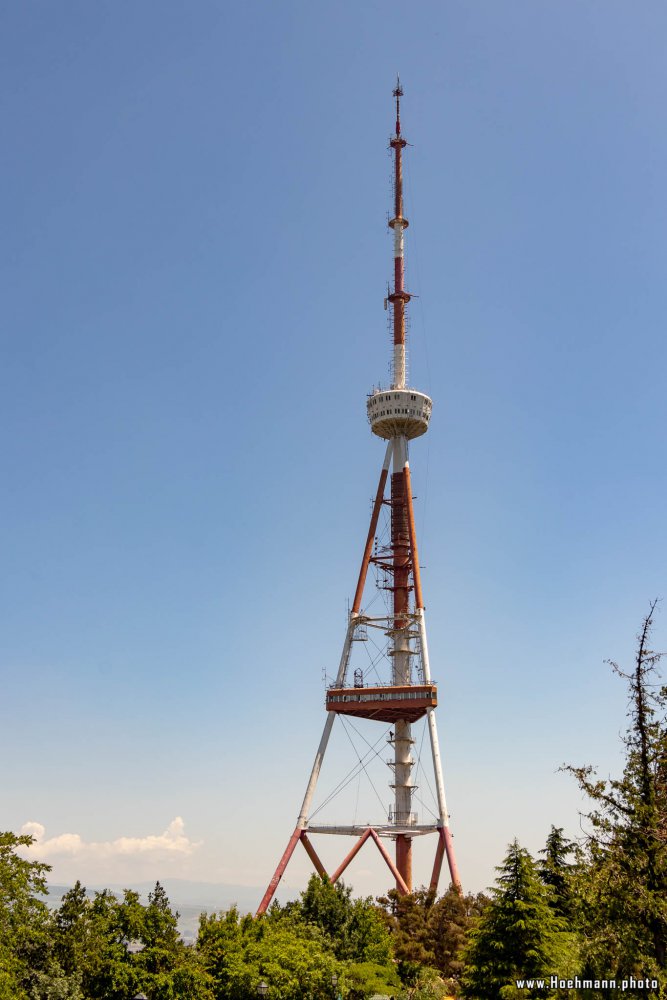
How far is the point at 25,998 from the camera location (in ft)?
92.9

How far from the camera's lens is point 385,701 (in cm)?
6172

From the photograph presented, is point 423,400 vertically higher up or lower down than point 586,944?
higher up

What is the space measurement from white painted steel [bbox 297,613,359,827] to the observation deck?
41.5 inches

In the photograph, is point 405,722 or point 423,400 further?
point 423,400

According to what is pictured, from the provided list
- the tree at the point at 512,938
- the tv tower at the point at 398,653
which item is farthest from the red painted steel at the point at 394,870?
the tree at the point at 512,938

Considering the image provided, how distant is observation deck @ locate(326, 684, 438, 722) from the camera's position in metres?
60.4

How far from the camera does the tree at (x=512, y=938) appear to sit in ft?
90.7

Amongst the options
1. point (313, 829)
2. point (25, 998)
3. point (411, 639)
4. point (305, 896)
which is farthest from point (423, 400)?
point (25, 998)

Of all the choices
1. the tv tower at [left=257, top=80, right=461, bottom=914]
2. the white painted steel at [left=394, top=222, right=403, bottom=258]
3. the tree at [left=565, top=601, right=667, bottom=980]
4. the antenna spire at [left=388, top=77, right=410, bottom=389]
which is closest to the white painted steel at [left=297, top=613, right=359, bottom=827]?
the tv tower at [left=257, top=80, right=461, bottom=914]

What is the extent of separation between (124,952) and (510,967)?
47.5 feet

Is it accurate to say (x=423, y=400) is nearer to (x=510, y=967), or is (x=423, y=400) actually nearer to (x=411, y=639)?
(x=411, y=639)

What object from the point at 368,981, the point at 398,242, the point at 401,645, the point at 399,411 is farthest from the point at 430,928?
the point at 398,242

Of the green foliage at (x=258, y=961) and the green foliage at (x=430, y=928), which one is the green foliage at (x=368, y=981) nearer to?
the green foliage at (x=258, y=961)

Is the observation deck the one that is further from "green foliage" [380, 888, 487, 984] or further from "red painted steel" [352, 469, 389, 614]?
"green foliage" [380, 888, 487, 984]
